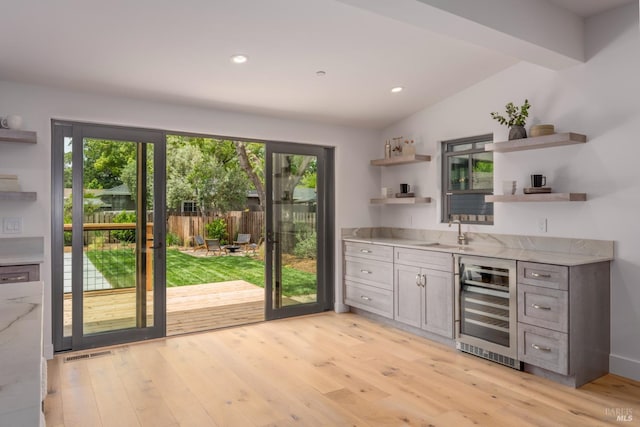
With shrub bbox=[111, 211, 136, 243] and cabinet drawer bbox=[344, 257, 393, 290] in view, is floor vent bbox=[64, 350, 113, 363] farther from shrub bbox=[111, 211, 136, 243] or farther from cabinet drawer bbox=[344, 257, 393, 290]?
cabinet drawer bbox=[344, 257, 393, 290]

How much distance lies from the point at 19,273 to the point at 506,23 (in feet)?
12.7

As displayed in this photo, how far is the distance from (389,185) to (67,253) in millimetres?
3738

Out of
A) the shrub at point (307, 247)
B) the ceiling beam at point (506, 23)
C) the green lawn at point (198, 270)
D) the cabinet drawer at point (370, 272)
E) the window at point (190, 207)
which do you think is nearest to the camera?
the ceiling beam at point (506, 23)

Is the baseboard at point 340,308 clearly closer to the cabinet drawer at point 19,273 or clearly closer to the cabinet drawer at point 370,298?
the cabinet drawer at point 370,298

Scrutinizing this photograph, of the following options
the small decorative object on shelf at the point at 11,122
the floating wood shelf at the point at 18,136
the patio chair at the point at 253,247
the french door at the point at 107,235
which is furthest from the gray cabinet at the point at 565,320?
the patio chair at the point at 253,247

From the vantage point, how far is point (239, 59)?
3.52m

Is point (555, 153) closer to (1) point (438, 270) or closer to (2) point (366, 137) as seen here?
(1) point (438, 270)

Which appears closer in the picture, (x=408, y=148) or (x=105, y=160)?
(x=105, y=160)

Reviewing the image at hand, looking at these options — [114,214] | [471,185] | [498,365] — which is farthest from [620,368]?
[114,214]

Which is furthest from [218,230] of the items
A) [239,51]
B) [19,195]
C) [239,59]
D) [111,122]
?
[239,51]

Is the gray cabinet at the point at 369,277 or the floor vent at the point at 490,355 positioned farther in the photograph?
the gray cabinet at the point at 369,277

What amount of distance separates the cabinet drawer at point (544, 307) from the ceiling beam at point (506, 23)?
1855 millimetres

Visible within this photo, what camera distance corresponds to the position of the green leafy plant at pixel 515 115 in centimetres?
395

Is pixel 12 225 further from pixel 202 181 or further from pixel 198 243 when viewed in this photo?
pixel 202 181
